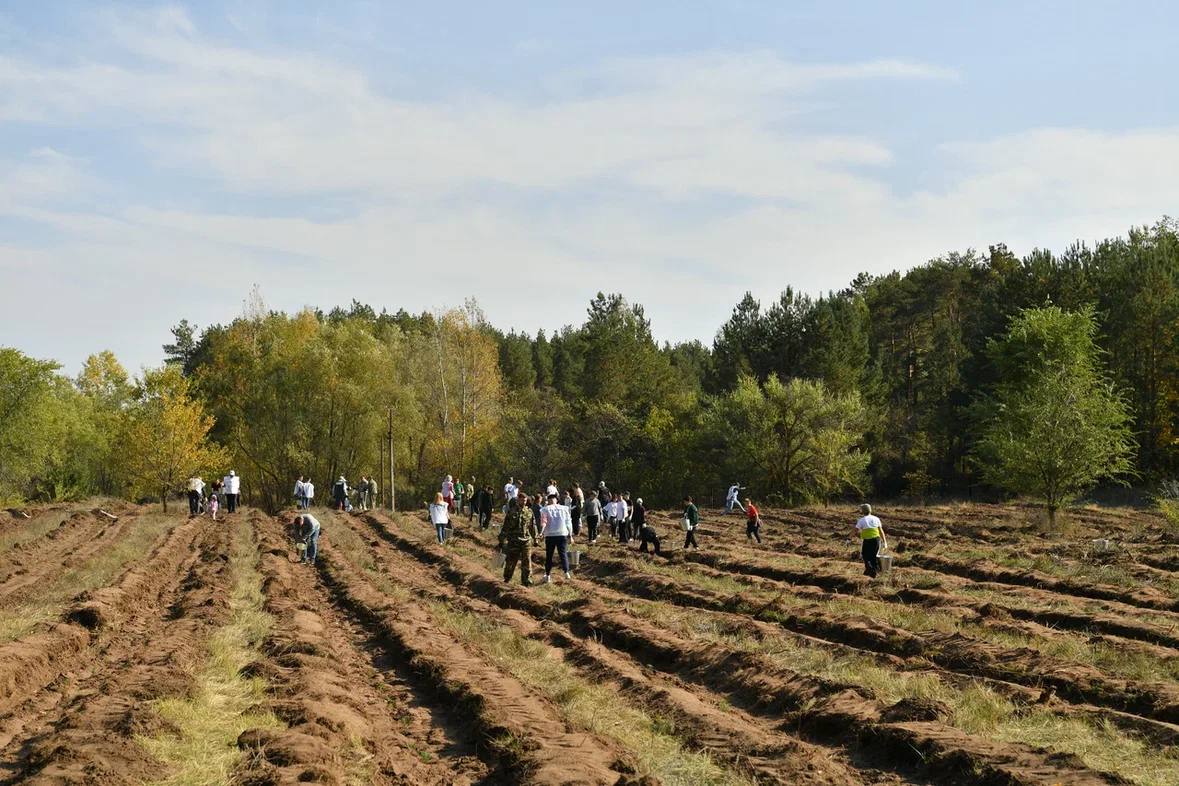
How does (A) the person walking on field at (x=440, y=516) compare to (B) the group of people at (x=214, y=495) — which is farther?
(B) the group of people at (x=214, y=495)

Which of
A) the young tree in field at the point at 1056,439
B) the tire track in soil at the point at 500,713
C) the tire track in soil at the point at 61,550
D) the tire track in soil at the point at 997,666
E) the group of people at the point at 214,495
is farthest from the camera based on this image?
the group of people at the point at 214,495

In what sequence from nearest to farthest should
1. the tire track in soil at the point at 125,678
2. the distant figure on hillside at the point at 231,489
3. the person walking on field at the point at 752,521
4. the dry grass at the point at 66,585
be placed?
1. the tire track in soil at the point at 125,678
2. the dry grass at the point at 66,585
3. the person walking on field at the point at 752,521
4. the distant figure on hillside at the point at 231,489

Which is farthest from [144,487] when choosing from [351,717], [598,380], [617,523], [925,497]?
[351,717]

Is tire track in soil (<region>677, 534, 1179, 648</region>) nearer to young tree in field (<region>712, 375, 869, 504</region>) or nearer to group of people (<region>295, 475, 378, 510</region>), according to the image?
group of people (<region>295, 475, 378, 510</region>)

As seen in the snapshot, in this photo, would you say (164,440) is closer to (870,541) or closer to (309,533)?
(309,533)

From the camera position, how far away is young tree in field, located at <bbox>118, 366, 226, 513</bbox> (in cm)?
5522

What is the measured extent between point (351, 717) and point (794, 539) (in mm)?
24076

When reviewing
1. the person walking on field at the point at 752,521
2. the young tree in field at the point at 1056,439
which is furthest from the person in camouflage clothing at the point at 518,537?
the young tree in field at the point at 1056,439

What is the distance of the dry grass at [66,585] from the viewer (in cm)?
1649

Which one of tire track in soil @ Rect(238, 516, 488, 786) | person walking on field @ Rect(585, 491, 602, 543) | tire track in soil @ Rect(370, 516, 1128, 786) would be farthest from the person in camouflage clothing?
person walking on field @ Rect(585, 491, 602, 543)

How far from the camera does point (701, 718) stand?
416 inches

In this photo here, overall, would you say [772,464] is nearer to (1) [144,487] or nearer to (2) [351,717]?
(1) [144,487]

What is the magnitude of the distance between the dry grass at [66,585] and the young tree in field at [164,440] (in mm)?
21605

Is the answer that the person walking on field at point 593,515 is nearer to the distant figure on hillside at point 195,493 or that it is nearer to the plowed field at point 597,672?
the plowed field at point 597,672
